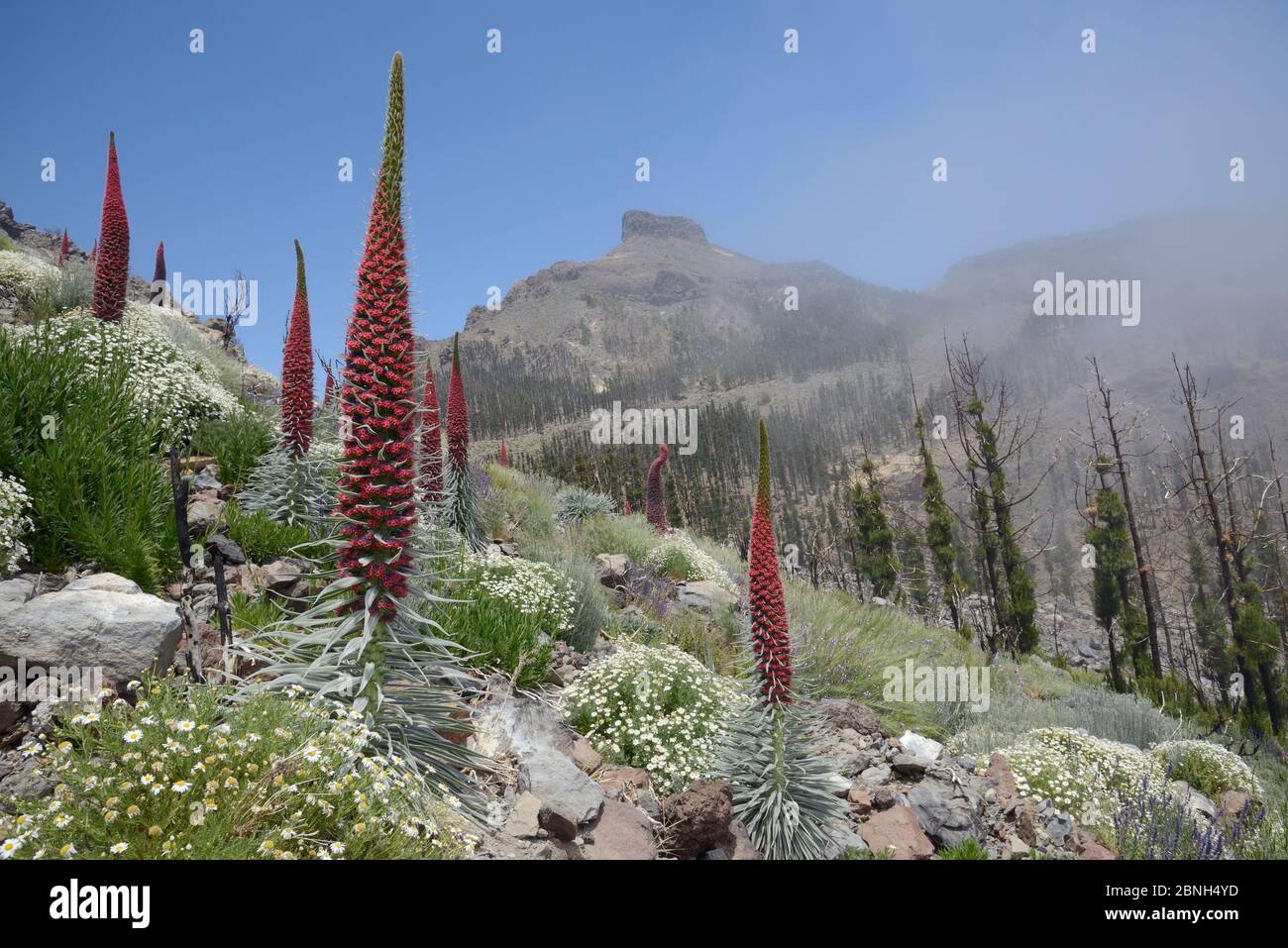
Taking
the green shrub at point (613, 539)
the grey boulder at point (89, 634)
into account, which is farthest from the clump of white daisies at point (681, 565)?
the grey boulder at point (89, 634)

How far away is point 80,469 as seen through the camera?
487cm

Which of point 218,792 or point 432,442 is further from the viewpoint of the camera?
point 432,442

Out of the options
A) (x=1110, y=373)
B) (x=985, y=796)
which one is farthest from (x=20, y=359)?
(x=1110, y=373)


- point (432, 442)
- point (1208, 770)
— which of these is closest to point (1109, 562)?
point (1208, 770)

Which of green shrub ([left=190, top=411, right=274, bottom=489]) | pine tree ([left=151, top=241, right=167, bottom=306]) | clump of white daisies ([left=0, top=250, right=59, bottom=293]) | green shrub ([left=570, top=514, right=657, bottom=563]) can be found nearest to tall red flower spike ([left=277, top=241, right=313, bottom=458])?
green shrub ([left=190, top=411, right=274, bottom=489])

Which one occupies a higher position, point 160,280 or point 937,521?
point 160,280

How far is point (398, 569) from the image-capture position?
11.5 ft

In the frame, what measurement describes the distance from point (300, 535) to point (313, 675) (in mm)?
2915

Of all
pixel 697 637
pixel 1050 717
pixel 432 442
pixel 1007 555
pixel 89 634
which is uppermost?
pixel 432 442

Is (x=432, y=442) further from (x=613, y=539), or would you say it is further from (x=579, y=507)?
(x=579, y=507)

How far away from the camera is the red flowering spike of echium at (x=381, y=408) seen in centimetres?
338

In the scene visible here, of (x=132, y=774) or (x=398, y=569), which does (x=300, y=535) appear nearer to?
(x=398, y=569)

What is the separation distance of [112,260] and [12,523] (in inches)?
202

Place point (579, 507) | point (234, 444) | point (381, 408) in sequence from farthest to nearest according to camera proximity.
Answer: point (579, 507)
point (234, 444)
point (381, 408)
